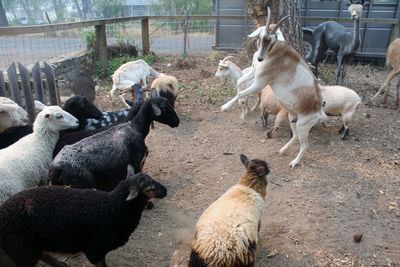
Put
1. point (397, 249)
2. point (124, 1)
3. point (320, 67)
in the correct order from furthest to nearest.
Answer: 1. point (124, 1)
2. point (320, 67)
3. point (397, 249)

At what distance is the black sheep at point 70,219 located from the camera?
2842mm

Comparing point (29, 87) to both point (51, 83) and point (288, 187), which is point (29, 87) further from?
point (288, 187)

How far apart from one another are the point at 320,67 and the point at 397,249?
8190 mm

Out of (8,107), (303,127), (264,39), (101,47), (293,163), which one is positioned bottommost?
(293,163)

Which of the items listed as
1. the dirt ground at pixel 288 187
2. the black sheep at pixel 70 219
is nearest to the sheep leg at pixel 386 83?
the dirt ground at pixel 288 187

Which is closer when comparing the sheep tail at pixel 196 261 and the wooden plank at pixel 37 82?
the sheep tail at pixel 196 261

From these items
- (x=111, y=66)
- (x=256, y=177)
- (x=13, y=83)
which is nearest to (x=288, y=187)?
(x=256, y=177)

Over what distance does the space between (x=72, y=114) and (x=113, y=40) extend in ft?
26.1

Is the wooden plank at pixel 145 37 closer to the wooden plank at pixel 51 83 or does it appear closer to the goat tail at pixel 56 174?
the wooden plank at pixel 51 83

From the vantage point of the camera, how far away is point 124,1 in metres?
33.5

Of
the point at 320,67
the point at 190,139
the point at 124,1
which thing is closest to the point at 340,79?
the point at 320,67

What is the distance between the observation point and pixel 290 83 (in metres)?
5.33

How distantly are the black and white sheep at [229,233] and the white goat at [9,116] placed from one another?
3057 mm

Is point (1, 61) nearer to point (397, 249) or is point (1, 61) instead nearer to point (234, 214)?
point (234, 214)
